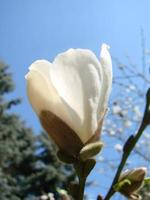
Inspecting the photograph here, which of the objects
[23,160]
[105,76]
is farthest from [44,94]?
[23,160]

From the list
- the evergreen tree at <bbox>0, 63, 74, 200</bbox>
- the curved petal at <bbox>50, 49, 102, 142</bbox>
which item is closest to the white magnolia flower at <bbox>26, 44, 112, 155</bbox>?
the curved petal at <bbox>50, 49, 102, 142</bbox>

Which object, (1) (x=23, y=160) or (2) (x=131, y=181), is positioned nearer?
(2) (x=131, y=181)

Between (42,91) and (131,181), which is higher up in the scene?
(42,91)

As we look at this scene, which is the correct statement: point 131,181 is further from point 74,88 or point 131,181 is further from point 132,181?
point 74,88

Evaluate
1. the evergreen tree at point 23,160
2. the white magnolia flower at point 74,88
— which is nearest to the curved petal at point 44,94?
the white magnolia flower at point 74,88

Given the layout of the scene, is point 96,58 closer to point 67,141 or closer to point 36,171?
point 67,141

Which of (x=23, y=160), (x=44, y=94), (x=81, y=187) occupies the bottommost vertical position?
(x=81, y=187)

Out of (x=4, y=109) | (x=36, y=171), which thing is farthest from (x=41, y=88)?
(x=36, y=171)
